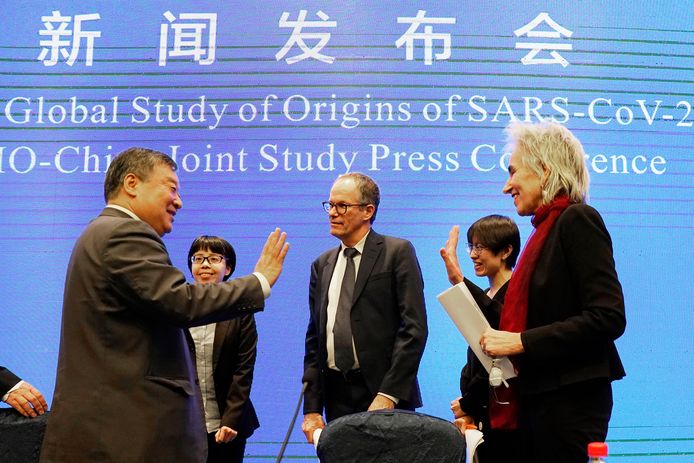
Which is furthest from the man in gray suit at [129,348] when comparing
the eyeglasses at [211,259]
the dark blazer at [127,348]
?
the eyeglasses at [211,259]

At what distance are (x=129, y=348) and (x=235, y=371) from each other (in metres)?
1.15

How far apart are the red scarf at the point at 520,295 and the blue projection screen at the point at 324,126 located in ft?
5.16

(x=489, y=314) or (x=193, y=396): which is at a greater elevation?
(x=489, y=314)

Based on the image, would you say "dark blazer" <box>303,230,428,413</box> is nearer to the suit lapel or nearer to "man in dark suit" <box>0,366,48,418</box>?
the suit lapel

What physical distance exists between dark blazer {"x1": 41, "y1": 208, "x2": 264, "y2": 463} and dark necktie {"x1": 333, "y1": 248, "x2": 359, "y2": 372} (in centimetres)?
85

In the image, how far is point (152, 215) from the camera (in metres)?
2.61

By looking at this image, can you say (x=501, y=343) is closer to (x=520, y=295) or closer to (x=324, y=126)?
(x=520, y=295)

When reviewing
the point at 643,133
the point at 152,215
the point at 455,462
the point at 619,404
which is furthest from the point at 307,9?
the point at 455,462

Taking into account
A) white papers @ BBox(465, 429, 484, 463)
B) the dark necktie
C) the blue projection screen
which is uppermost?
the blue projection screen

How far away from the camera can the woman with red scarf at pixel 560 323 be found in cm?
223

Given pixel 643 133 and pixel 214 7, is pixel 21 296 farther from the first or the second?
pixel 643 133

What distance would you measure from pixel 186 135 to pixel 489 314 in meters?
2.07

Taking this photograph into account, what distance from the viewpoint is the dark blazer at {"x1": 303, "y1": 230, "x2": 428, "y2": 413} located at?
319cm

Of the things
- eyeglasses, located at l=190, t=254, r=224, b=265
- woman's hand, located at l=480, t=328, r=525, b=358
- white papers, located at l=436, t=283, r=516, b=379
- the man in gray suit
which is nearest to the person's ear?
white papers, located at l=436, t=283, r=516, b=379
